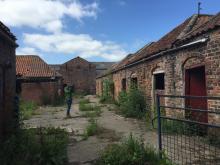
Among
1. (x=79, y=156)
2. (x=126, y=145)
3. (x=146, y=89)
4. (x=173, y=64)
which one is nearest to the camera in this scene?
(x=126, y=145)

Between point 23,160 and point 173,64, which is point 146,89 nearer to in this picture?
point 173,64

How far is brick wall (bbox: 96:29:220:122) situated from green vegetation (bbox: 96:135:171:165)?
9.00 ft

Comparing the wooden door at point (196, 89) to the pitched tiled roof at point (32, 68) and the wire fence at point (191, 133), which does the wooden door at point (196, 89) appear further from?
the pitched tiled roof at point (32, 68)

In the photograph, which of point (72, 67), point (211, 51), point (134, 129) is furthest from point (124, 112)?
point (72, 67)

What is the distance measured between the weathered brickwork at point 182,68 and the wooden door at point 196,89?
0.21 meters

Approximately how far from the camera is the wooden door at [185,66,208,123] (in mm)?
9492

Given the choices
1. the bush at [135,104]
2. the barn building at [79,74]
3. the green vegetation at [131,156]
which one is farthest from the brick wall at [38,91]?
the barn building at [79,74]

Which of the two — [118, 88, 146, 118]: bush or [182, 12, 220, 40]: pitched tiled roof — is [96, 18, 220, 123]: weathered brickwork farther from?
[118, 88, 146, 118]: bush

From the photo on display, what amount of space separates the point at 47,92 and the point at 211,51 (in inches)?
758

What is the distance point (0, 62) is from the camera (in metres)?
7.73

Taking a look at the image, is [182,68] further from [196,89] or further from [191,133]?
[191,133]

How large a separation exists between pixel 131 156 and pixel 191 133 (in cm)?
333

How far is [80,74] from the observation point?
53312 mm

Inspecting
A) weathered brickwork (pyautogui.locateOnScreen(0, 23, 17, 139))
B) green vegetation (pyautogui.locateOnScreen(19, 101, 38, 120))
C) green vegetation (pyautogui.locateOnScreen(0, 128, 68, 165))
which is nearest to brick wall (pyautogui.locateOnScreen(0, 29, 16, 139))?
weathered brickwork (pyautogui.locateOnScreen(0, 23, 17, 139))
